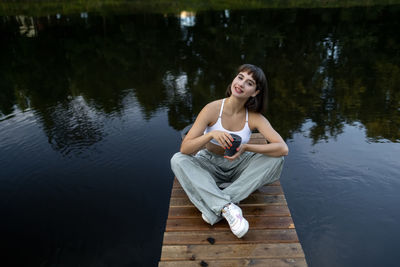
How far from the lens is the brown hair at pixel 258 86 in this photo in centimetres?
341

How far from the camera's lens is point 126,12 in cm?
3152

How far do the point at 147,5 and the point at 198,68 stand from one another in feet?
85.0

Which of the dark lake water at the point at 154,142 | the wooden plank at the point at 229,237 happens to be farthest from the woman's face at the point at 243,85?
the dark lake water at the point at 154,142

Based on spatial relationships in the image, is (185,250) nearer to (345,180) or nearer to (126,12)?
(345,180)

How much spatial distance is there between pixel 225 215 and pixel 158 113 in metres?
5.78

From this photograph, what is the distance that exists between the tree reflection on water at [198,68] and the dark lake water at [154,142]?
0.07 meters

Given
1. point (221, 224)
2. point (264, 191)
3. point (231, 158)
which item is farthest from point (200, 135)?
point (264, 191)

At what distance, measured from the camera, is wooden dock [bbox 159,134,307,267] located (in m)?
2.77

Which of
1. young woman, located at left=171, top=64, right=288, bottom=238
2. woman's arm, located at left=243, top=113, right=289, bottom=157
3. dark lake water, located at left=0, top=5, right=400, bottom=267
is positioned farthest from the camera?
dark lake water, located at left=0, top=5, right=400, bottom=267

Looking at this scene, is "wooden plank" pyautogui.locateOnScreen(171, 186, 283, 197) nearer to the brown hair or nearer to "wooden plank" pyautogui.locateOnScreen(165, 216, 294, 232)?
"wooden plank" pyautogui.locateOnScreen(165, 216, 294, 232)

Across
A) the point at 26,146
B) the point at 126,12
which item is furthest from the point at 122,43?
the point at 126,12

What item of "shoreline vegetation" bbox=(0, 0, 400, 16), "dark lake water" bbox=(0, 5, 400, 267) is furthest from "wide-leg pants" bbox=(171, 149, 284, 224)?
"shoreline vegetation" bbox=(0, 0, 400, 16)

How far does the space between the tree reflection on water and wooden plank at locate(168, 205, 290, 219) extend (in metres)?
4.12

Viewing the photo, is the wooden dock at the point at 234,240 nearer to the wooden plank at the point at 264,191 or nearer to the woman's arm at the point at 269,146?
the wooden plank at the point at 264,191
